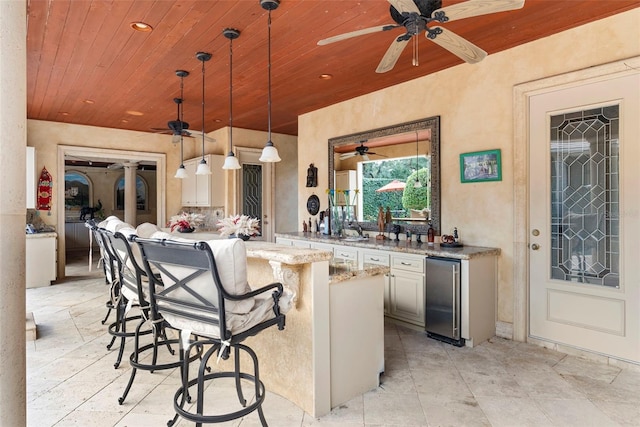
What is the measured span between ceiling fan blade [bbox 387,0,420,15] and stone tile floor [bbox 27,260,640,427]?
240 centimetres

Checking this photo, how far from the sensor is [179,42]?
3352 mm

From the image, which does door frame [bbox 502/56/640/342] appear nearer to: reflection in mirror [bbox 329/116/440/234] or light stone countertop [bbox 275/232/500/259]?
light stone countertop [bbox 275/232/500/259]

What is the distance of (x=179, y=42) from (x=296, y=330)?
2.75 m

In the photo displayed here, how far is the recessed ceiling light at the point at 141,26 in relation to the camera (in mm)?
3009

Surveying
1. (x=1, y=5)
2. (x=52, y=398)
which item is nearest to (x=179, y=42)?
(x=1, y=5)

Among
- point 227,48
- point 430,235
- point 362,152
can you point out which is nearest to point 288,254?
point 227,48

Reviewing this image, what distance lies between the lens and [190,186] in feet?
24.4

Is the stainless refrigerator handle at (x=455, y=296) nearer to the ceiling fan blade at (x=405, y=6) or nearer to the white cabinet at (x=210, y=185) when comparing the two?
the ceiling fan blade at (x=405, y=6)

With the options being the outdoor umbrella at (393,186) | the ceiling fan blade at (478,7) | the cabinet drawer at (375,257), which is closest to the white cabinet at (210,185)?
the outdoor umbrella at (393,186)

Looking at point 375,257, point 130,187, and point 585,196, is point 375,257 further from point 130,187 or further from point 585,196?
point 130,187

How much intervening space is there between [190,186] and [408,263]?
17.1 feet

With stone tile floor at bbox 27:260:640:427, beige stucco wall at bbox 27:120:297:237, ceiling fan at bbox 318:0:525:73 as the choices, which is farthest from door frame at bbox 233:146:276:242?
ceiling fan at bbox 318:0:525:73

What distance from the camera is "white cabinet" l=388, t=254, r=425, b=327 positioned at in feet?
12.0

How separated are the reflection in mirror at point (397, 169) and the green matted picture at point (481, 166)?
1.05 feet
